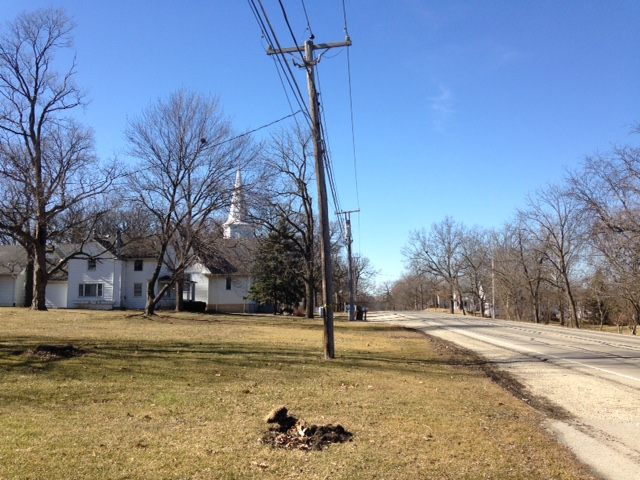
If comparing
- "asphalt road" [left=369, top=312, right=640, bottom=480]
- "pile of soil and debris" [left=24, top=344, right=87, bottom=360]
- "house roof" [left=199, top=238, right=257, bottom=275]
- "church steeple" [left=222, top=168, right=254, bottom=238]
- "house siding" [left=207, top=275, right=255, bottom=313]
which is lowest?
"asphalt road" [left=369, top=312, right=640, bottom=480]

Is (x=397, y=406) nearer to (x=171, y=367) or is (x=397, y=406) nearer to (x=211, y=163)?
(x=171, y=367)

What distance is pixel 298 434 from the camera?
6.03m

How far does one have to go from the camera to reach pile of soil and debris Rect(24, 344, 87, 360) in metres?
11.5

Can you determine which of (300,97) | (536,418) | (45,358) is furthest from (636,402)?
(45,358)

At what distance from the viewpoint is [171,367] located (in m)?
11.0

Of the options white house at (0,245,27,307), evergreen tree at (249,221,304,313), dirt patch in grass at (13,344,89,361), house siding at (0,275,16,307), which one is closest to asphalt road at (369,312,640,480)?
dirt patch in grass at (13,344,89,361)

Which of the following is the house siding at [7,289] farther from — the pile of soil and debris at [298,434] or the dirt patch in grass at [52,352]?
the pile of soil and debris at [298,434]

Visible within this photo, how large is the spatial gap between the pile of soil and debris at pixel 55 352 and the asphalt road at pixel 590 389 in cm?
955

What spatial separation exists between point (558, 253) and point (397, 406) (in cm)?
5389

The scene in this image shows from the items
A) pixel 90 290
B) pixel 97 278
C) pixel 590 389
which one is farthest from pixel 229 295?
pixel 590 389

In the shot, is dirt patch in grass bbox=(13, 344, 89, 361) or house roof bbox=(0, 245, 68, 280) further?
house roof bbox=(0, 245, 68, 280)

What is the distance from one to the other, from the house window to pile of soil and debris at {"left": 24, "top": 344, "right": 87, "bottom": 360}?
134 feet

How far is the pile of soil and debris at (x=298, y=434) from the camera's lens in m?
5.81

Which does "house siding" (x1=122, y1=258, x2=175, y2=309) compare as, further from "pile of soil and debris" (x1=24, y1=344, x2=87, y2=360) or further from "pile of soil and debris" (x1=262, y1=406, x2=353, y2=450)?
"pile of soil and debris" (x1=262, y1=406, x2=353, y2=450)
